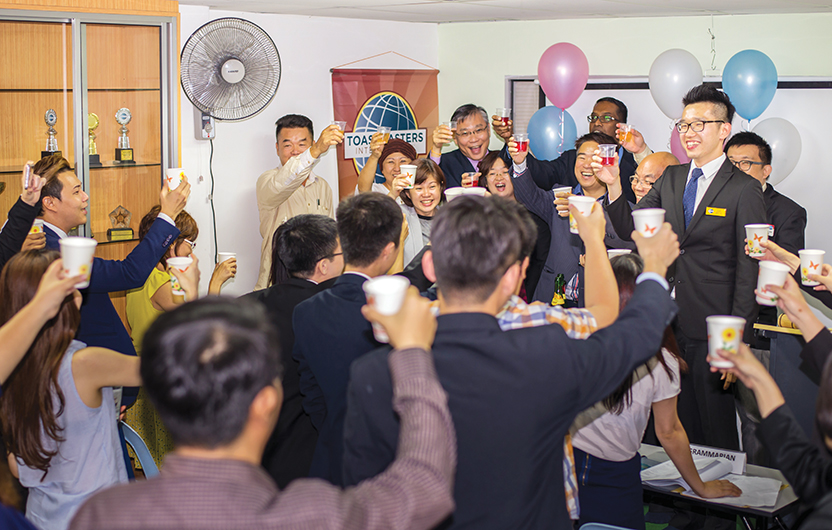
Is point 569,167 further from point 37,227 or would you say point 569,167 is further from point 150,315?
point 37,227

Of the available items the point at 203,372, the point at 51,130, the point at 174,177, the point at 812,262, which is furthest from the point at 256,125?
the point at 203,372

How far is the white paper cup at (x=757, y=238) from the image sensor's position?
2.96 m

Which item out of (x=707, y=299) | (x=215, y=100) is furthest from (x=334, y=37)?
(x=707, y=299)

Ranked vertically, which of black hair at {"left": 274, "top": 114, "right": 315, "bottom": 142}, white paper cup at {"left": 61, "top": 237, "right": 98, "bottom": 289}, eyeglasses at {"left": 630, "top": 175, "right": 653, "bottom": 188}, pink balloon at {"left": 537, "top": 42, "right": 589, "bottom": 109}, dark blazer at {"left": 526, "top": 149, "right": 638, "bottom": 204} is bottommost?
white paper cup at {"left": 61, "top": 237, "right": 98, "bottom": 289}

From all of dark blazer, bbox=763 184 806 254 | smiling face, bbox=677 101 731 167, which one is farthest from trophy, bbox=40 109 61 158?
dark blazer, bbox=763 184 806 254

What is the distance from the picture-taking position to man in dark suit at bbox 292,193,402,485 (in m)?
2.16

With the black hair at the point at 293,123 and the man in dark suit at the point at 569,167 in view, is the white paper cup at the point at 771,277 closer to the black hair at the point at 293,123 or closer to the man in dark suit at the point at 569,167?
the man in dark suit at the point at 569,167

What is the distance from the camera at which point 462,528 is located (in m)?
1.53

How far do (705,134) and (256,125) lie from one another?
3482mm

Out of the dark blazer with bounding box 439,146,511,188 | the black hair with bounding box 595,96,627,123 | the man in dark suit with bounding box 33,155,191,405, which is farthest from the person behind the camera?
the black hair with bounding box 595,96,627,123

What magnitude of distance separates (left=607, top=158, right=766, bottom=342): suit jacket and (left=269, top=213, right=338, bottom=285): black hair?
1505mm

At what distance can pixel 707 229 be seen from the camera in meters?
3.56

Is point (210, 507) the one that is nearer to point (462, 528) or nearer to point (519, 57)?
point (462, 528)

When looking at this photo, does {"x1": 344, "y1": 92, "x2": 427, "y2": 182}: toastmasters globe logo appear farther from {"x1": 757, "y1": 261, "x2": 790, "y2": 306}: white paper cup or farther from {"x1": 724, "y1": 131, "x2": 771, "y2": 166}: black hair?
{"x1": 757, "y1": 261, "x2": 790, "y2": 306}: white paper cup
